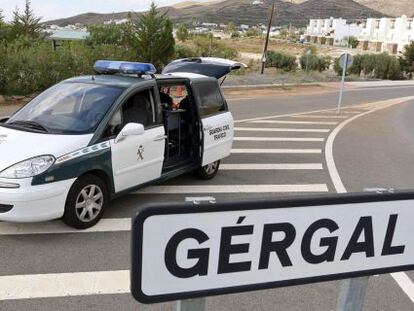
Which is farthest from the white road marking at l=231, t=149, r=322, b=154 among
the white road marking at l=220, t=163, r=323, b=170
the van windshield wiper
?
the van windshield wiper

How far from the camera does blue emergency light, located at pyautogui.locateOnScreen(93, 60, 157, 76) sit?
22.9 feet

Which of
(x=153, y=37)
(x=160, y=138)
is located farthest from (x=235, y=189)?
(x=153, y=37)

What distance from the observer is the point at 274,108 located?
66.1ft

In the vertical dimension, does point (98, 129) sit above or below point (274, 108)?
above

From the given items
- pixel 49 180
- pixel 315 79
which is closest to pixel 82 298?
pixel 49 180

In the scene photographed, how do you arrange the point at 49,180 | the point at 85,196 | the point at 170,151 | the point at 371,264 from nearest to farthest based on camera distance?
the point at 371,264, the point at 49,180, the point at 85,196, the point at 170,151

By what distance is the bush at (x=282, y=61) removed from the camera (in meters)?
65.4

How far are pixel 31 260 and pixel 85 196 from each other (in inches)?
39.8

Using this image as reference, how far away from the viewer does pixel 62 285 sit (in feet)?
14.7

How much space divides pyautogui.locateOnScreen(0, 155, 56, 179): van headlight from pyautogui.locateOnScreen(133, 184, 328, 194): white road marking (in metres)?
2.22

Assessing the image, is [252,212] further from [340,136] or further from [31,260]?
[340,136]

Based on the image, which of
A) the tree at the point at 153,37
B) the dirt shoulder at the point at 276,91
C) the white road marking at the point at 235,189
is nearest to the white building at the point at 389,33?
the dirt shoulder at the point at 276,91

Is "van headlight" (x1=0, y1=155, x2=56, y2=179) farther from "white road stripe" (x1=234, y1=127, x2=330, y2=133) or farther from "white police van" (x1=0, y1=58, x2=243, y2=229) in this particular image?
"white road stripe" (x1=234, y1=127, x2=330, y2=133)

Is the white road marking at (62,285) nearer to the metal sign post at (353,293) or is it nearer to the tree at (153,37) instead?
the metal sign post at (353,293)
